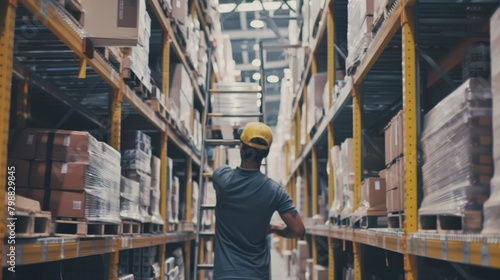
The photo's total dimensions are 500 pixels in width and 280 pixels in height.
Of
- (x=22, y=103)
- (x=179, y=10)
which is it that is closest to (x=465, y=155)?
(x=22, y=103)

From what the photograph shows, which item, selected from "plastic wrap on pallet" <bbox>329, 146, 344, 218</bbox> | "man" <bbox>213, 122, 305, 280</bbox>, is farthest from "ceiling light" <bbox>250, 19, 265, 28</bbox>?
"man" <bbox>213, 122, 305, 280</bbox>

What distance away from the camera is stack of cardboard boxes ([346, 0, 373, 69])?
465cm

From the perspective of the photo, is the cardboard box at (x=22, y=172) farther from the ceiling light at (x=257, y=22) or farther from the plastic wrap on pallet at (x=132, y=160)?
the ceiling light at (x=257, y=22)

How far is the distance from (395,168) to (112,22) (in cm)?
218

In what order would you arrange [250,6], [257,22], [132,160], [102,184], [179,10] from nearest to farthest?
1. [102,184]
2. [132,160]
3. [179,10]
4. [250,6]
5. [257,22]

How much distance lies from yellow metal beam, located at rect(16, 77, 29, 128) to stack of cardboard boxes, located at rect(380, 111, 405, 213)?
8.61 feet

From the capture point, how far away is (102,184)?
404 centimetres

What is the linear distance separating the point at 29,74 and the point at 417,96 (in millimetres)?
2807

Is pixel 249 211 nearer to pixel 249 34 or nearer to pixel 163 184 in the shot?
pixel 163 184

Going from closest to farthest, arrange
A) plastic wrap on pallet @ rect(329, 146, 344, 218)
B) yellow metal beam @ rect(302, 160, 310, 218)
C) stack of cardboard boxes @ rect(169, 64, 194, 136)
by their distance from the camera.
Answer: plastic wrap on pallet @ rect(329, 146, 344, 218)
stack of cardboard boxes @ rect(169, 64, 194, 136)
yellow metal beam @ rect(302, 160, 310, 218)

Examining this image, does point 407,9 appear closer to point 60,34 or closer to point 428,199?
point 428,199

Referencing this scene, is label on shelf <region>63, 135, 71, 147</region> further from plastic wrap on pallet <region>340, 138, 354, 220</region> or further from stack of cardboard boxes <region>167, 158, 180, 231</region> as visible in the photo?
stack of cardboard boxes <region>167, 158, 180, 231</region>

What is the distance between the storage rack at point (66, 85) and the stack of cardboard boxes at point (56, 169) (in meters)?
0.25

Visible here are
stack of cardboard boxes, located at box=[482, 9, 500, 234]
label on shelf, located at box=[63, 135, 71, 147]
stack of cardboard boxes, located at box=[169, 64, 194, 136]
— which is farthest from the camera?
stack of cardboard boxes, located at box=[169, 64, 194, 136]
